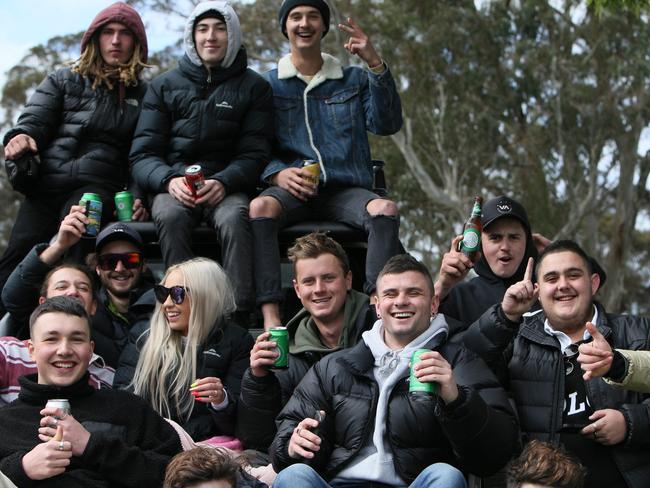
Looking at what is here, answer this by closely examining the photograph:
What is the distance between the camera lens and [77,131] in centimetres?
755

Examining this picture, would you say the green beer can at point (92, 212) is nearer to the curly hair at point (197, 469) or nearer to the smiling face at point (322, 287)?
the smiling face at point (322, 287)

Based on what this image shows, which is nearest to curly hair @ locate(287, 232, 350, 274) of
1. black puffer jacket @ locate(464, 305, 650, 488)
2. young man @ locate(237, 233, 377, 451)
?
young man @ locate(237, 233, 377, 451)

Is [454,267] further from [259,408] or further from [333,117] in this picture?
[333,117]

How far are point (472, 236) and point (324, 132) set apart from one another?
1693 millimetres

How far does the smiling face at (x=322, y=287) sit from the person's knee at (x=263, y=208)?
0.96 metres

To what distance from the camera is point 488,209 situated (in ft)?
22.5

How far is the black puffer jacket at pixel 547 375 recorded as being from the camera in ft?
17.1

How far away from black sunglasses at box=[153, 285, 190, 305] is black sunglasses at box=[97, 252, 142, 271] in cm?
88

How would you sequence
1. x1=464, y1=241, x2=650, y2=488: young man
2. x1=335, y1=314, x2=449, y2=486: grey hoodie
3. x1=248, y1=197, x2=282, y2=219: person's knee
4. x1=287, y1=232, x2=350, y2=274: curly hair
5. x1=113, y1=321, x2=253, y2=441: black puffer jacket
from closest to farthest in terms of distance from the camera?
x1=335, y1=314, x2=449, y2=486: grey hoodie, x1=464, y1=241, x2=650, y2=488: young man, x1=113, y1=321, x2=253, y2=441: black puffer jacket, x1=287, y1=232, x2=350, y2=274: curly hair, x1=248, y1=197, x2=282, y2=219: person's knee

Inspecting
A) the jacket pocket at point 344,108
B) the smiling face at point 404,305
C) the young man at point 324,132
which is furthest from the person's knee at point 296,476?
the jacket pocket at point 344,108

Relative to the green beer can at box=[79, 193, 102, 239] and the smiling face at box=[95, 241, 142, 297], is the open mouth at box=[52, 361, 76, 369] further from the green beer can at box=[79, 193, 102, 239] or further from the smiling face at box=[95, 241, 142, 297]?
the green beer can at box=[79, 193, 102, 239]

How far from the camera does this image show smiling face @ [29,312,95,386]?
5008mm

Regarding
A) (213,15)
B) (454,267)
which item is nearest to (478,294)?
(454,267)

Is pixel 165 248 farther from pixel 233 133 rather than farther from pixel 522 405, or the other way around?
pixel 522 405
